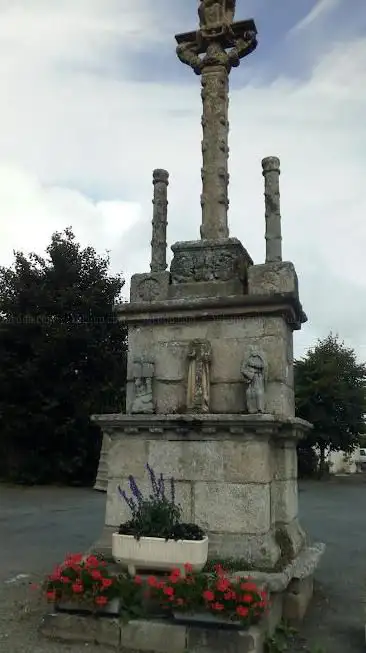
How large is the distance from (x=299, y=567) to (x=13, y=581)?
341 centimetres

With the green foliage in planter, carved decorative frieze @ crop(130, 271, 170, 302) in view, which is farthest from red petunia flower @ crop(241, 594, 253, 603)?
carved decorative frieze @ crop(130, 271, 170, 302)

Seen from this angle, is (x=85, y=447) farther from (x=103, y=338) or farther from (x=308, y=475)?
(x=308, y=475)

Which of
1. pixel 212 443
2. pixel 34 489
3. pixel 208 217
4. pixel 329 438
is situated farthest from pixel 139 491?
pixel 329 438

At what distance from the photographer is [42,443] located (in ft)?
64.5

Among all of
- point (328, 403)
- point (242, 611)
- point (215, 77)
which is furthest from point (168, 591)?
point (328, 403)

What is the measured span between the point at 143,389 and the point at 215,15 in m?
4.96

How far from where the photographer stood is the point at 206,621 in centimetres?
459

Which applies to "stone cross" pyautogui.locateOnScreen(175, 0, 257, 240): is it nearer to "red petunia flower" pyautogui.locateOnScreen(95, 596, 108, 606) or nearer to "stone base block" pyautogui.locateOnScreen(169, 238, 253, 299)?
"stone base block" pyautogui.locateOnScreen(169, 238, 253, 299)

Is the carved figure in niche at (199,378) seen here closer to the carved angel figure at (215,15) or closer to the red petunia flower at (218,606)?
the red petunia flower at (218,606)

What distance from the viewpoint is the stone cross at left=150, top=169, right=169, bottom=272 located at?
6930 mm

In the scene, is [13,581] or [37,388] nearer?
[13,581]

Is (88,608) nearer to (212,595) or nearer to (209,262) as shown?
(212,595)

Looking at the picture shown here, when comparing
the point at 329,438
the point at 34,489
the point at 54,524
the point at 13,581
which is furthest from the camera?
the point at 329,438

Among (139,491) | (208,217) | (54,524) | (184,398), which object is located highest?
(208,217)
